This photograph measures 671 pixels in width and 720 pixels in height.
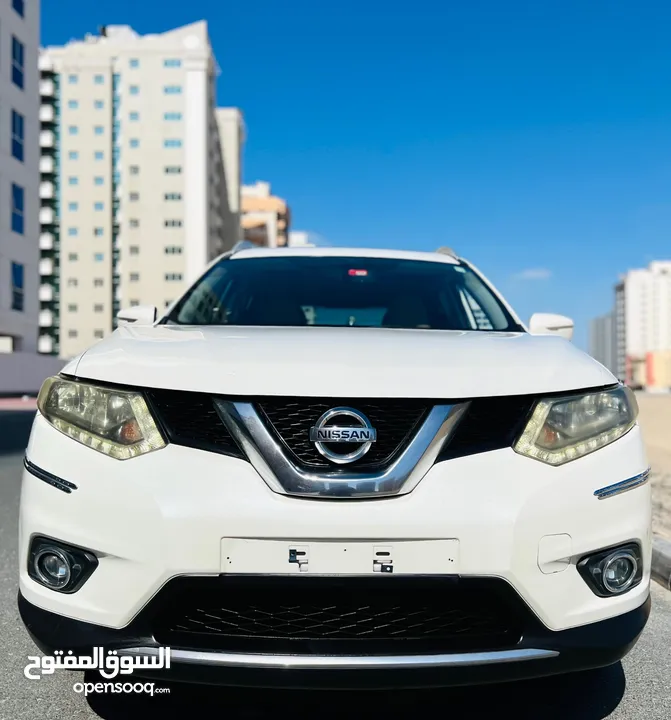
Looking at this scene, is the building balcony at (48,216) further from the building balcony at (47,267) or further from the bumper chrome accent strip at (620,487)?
the bumper chrome accent strip at (620,487)

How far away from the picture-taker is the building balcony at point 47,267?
7806cm

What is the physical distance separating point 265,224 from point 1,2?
72470 millimetres

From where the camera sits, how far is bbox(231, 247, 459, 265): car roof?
387 centimetres

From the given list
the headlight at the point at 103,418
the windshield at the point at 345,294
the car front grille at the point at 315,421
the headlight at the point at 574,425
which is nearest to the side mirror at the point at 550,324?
the windshield at the point at 345,294

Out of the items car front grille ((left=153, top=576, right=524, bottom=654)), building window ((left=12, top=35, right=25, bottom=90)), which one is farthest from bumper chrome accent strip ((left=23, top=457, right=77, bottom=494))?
building window ((left=12, top=35, right=25, bottom=90))

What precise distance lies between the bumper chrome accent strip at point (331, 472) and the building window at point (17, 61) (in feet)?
112

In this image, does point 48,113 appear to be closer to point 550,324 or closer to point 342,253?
point 342,253

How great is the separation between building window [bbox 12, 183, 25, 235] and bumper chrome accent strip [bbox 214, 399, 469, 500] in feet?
108

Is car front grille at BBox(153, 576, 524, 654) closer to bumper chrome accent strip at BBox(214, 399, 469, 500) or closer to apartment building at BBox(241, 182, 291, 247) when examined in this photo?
bumper chrome accent strip at BBox(214, 399, 469, 500)

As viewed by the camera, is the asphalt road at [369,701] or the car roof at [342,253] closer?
the asphalt road at [369,701]

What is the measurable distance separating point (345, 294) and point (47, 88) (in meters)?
83.4

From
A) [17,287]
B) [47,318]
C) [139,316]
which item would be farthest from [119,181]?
[139,316]

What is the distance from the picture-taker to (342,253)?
12.8ft

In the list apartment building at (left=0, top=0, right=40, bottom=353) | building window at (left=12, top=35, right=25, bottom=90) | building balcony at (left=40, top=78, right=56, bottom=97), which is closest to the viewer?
apartment building at (left=0, top=0, right=40, bottom=353)
